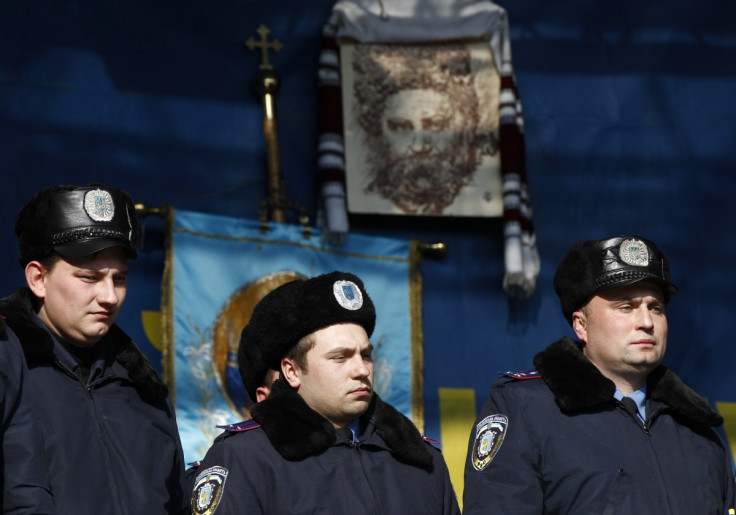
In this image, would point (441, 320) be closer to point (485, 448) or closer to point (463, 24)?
point (463, 24)

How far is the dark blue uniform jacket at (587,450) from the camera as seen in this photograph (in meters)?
3.31

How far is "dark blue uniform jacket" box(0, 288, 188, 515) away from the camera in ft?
9.89

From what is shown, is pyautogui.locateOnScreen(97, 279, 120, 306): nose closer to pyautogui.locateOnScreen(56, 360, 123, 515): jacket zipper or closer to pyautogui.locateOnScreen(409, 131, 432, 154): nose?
pyautogui.locateOnScreen(56, 360, 123, 515): jacket zipper

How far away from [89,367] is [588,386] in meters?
1.34

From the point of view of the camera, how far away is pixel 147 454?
3.21 m

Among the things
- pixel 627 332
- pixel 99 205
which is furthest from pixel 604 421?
pixel 99 205

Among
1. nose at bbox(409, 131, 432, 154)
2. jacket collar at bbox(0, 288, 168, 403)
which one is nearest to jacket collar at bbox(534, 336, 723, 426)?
Answer: jacket collar at bbox(0, 288, 168, 403)

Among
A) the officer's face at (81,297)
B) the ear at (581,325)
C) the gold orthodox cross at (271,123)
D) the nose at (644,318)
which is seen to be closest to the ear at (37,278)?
the officer's face at (81,297)

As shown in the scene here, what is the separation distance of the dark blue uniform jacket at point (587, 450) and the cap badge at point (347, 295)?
1.64 ft

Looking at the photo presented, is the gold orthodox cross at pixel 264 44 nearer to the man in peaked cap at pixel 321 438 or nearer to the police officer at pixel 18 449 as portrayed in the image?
the man in peaked cap at pixel 321 438

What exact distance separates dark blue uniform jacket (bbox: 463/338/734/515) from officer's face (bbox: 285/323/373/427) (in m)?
0.40

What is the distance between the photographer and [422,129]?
Answer: 20.1ft

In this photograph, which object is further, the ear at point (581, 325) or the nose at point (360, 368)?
the ear at point (581, 325)

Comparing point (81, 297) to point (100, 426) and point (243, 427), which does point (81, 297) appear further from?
point (243, 427)
